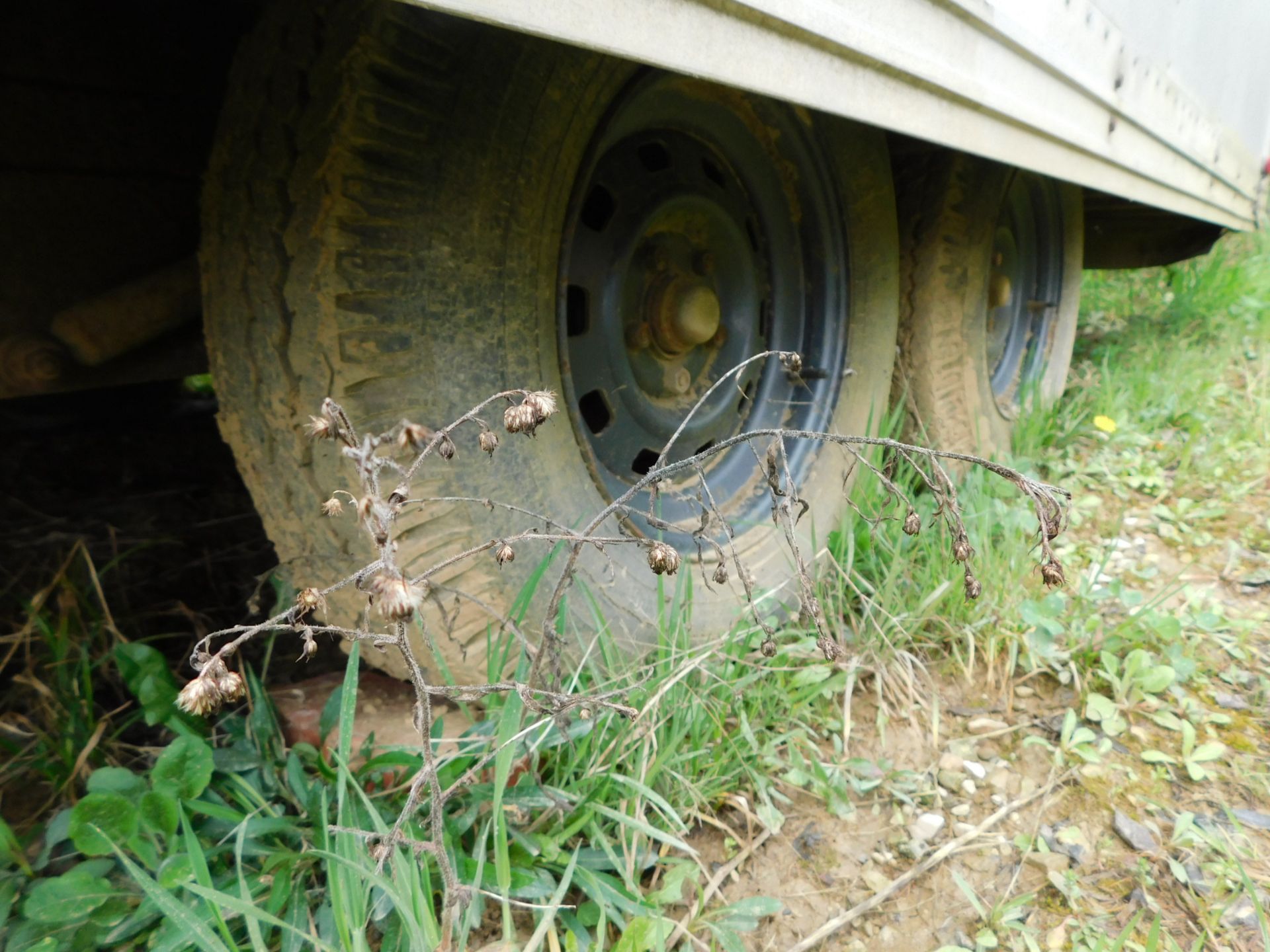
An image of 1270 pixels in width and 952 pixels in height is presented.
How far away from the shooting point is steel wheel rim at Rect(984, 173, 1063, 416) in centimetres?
225

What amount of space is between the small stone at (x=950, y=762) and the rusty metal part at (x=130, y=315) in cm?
123

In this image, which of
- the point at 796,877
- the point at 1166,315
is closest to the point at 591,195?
the point at 796,877

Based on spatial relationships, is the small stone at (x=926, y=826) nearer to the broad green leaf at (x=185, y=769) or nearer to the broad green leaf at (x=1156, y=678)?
the broad green leaf at (x=1156, y=678)

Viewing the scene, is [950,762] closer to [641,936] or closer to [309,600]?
[641,936]

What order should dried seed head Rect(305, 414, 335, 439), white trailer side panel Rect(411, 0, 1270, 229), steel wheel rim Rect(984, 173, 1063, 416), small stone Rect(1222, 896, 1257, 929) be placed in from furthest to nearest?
steel wheel rim Rect(984, 173, 1063, 416) → small stone Rect(1222, 896, 1257, 929) → white trailer side panel Rect(411, 0, 1270, 229) → dried seed head Rect(305, 414, 335, 439)

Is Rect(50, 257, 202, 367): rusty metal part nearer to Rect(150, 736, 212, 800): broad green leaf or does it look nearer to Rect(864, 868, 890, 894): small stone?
Rect(150, 736, 212, 800): broad green leaf

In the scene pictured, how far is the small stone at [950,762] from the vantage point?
115 centimetres

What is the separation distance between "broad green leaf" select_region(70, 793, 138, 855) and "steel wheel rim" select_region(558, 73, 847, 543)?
0.65 meters

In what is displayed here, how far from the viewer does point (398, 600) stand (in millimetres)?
421

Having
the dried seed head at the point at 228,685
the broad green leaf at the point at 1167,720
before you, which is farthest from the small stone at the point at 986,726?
the dried seed head at the point at 228,685

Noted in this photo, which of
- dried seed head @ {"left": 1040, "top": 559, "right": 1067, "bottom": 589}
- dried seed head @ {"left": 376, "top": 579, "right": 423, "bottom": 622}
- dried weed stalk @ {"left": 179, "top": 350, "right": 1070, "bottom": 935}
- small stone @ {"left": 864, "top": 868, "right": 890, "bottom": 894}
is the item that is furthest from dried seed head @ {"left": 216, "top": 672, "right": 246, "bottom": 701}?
small stone @ {"left": 864, "top": 868, "right": 890, "bottom": 894}

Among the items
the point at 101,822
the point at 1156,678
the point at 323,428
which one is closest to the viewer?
the point at 323,428

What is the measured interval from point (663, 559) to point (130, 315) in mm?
827

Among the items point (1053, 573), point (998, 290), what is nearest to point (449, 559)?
point (1053, 573)
